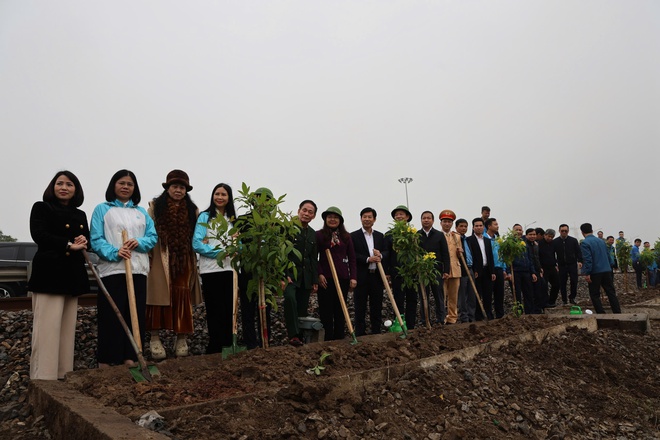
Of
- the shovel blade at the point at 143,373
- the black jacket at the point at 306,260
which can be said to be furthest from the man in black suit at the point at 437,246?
the shovel blade at the point at 143,373

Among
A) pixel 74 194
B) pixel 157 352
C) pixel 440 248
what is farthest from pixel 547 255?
pixel 74 194

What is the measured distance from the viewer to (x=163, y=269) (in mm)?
4801

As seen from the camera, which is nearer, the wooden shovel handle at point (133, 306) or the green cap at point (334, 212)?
the wooden shovel handle at point (133, 306)

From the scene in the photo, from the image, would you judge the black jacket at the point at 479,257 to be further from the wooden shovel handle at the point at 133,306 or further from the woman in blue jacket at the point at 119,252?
the wooden shovel handle at the point at 133,306

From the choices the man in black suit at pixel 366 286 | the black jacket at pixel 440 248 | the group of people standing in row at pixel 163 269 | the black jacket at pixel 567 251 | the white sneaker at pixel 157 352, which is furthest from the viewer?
the black jacket at pixel 567 251

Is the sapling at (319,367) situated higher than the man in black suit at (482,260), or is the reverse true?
the man in black suit at (482,260)

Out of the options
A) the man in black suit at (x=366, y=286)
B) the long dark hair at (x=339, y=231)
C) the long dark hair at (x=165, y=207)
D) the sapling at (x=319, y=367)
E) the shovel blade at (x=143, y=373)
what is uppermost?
the long dark hair at (x=165, y=207)

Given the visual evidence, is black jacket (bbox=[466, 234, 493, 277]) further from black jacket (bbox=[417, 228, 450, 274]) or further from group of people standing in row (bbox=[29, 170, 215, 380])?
group of people standing in row (bbox=[29, 170, 215, 380])

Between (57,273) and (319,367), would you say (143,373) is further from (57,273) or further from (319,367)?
(319,367)

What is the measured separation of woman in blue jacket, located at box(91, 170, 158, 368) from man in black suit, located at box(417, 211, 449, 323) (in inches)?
171

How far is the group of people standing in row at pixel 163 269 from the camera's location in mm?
3967

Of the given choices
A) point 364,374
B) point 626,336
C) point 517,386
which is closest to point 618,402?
point 517,386

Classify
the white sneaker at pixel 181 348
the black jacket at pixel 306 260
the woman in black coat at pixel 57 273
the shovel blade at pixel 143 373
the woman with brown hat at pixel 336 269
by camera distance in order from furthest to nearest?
the woman with brown hat at pixel 336 269
the black jacket at pixel 306 260
the white sneaker at pixel 181 348
the woman in black coat at pixel 57 273
the shovel blade at pixel 143 373

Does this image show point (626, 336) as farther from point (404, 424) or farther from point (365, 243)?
point (404, 424)
